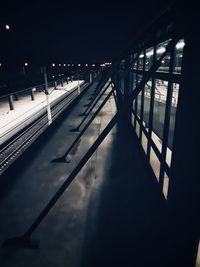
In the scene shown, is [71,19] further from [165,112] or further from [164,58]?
[164,58]

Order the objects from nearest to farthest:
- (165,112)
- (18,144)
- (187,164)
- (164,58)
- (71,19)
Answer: (187,164)
(71,19)
(165,112)
(164,58)
(18,144)

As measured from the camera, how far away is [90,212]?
4.22 m

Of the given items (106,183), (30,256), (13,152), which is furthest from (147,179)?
(13,152)

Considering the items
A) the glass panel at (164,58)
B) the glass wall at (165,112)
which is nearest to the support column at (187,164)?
the glass wall at (165,112)

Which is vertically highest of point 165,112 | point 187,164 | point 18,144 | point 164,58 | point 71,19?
point 71,19

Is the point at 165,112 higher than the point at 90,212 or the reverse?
higher

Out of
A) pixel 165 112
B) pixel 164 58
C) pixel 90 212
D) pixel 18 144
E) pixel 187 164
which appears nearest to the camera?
pixel 187 164

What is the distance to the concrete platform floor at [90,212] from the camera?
3.24 metres

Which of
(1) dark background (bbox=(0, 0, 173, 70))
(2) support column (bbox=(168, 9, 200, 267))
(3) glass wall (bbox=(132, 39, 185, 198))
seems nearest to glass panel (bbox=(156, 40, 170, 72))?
(3) glass wall (bbox=(132, 39, 185, 198))

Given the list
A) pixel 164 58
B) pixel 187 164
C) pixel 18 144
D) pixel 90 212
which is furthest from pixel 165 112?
pixel 18 144

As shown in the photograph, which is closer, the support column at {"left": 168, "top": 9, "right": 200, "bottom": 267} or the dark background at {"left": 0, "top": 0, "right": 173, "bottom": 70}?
the support column at {"left": 168, "top": 9, "right": 200, "bottom": 267}

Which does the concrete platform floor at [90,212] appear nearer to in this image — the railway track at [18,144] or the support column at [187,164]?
the support column at [187,164]

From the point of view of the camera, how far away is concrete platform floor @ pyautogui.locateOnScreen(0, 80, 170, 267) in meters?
3.24

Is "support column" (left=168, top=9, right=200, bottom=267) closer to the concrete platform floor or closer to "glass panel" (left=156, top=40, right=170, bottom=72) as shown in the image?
the concrete platform floor
